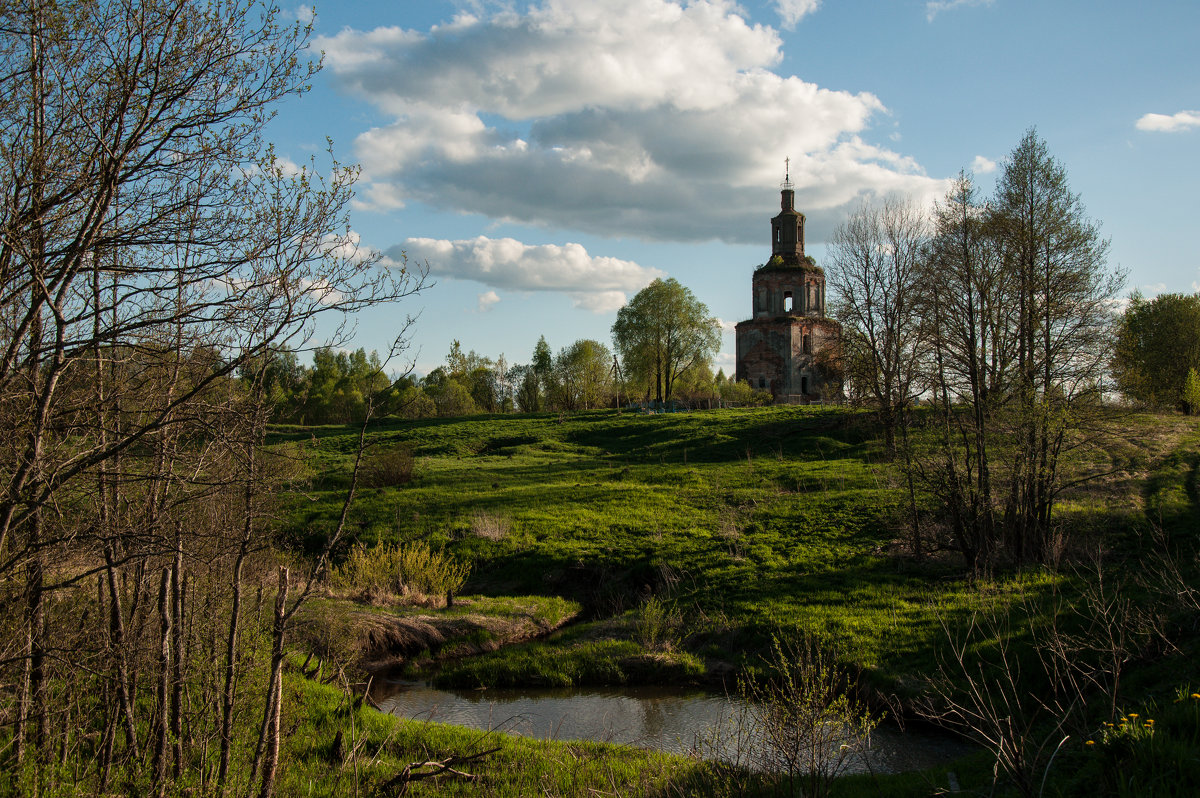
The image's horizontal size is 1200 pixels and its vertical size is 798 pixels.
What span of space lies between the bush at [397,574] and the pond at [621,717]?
429 cm

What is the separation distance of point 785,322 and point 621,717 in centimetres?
5056

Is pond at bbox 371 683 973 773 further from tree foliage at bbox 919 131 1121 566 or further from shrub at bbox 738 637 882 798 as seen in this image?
tree foliage at bbox 919 131 1121 566

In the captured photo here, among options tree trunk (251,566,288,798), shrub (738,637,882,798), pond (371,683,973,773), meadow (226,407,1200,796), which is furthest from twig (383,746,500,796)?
shrub (738,637,882,798)

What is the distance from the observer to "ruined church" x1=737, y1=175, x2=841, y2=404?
193 feet

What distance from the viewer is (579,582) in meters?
19.1

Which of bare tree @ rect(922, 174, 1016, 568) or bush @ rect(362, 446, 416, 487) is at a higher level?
bare tree @ rect(922, 174, 1016, 568)

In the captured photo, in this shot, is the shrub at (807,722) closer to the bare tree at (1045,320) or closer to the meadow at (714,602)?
the meadow at (714,602)

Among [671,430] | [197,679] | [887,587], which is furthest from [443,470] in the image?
[197,679]

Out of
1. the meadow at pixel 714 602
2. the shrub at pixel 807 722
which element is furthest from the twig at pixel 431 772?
the shrub at pixel 807 722

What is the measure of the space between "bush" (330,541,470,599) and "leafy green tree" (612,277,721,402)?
42660 millimetres

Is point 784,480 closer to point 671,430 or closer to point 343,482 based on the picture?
point 671,430

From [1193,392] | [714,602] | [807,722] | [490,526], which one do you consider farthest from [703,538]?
[1193,392]

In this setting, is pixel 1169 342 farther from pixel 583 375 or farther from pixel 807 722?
pixel 807 722

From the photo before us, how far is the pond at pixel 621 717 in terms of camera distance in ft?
34.1
